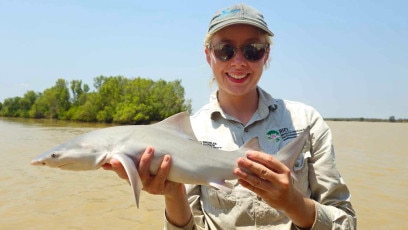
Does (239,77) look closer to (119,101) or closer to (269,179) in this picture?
(269,179)

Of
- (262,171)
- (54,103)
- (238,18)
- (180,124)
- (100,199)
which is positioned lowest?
(100,199)

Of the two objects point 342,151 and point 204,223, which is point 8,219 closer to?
point 204,223

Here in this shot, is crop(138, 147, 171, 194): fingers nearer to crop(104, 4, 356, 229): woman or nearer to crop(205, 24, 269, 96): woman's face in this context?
crop(104, 4, 356, 229): woman

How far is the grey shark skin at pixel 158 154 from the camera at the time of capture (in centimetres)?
280

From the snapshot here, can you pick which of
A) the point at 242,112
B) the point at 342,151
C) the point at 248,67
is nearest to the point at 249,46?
the point at 248,67

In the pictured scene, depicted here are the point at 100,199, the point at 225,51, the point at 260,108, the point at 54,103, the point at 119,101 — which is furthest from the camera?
the point at 54,103

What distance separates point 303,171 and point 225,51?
1.29m

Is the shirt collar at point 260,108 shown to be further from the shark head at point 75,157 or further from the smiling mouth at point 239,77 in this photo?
the shark head at point 75,157

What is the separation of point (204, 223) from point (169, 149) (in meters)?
1.10

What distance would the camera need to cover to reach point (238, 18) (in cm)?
324

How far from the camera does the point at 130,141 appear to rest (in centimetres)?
285

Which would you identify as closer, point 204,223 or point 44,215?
point 204,223

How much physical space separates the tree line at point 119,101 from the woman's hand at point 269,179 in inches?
2712

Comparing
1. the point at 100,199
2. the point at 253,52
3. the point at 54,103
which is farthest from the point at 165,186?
the point at 54,103
